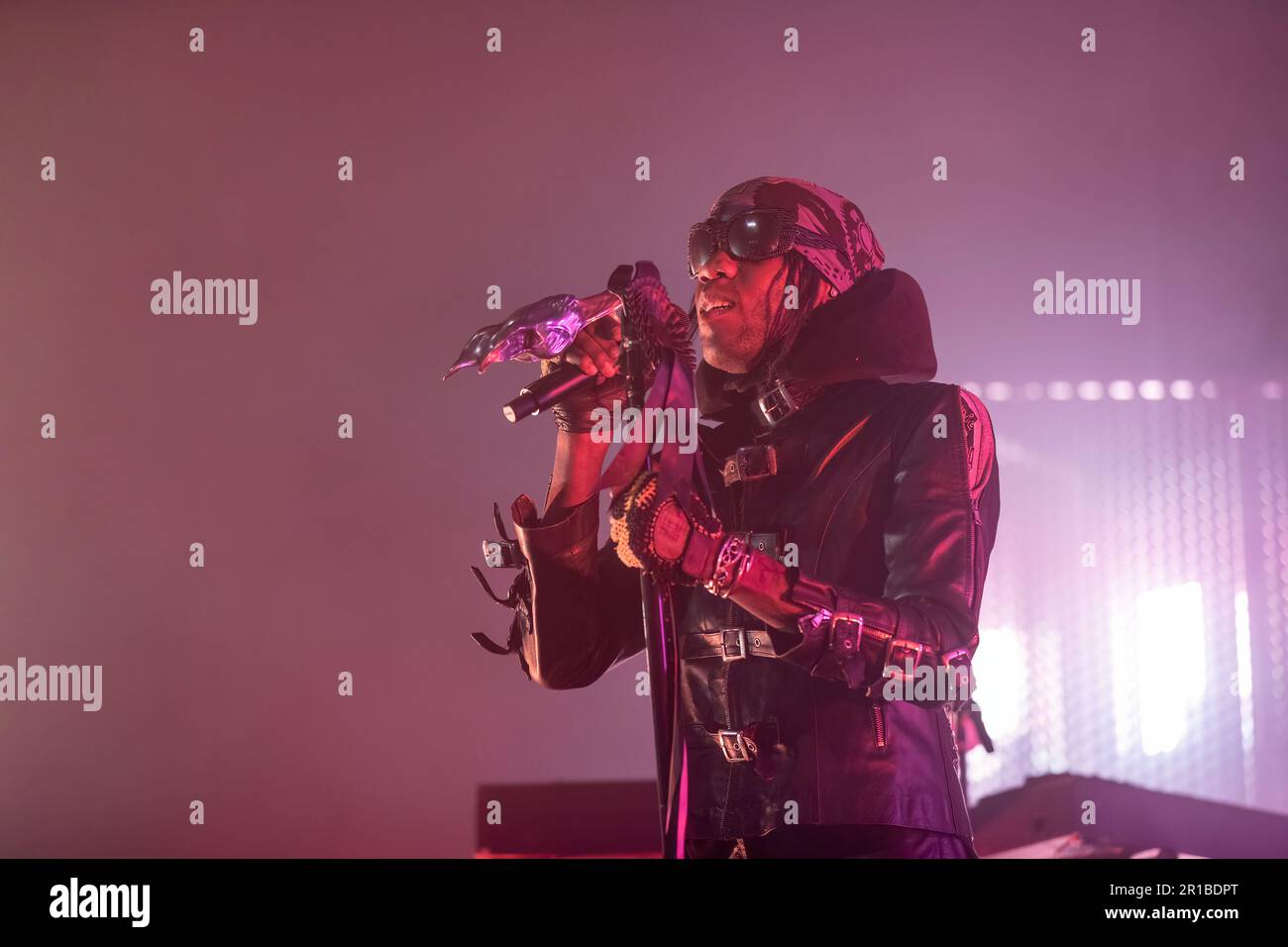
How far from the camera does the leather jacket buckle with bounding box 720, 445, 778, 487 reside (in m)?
2.04

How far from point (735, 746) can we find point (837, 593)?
35 cm

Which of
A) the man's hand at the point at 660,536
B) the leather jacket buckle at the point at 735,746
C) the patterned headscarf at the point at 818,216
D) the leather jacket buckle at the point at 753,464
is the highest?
the patterned headscarf at the point at 818,216

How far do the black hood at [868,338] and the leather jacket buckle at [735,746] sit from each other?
2.21 ft

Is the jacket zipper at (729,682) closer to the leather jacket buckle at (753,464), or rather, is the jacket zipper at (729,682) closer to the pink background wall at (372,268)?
the leather jacket buckle at (753,464)

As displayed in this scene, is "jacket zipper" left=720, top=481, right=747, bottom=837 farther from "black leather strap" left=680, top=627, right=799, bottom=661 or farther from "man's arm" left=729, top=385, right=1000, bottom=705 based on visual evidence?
"man's arm" left=729, top=385, right=1000, bottom=705

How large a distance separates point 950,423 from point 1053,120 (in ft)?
8.31

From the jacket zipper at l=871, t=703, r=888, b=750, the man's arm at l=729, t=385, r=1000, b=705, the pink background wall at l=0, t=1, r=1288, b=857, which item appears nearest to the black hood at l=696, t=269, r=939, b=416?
the man's arm at l=729, t=385, r=1000, b=705

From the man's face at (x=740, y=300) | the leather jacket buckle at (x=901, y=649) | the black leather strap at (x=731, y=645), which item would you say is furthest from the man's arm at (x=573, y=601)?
the leather jacket buckle at (x=901, y=649)

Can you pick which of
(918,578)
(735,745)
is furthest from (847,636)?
(735,745)

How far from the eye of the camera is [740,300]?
218 cm

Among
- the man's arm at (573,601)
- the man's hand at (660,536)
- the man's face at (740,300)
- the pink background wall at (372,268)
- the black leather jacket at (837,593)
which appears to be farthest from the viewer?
the pink background wall at (372,268)

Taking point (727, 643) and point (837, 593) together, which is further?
point (727, 643)

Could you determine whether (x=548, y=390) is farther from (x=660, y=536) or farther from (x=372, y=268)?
(x=372, y=268)

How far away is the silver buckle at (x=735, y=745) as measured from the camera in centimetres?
191
